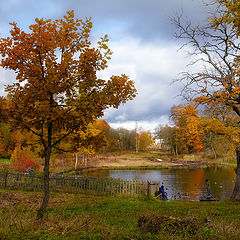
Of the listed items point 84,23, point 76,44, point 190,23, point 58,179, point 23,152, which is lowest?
point 58,179

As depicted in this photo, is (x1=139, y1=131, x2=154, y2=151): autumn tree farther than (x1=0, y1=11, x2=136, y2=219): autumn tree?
Yes

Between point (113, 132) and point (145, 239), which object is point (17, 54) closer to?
point (145, 239)

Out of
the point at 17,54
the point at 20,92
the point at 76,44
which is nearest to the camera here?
the point at 17,54

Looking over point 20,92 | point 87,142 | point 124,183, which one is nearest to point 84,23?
point 20,92

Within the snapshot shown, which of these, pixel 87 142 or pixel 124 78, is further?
pixel 87 142

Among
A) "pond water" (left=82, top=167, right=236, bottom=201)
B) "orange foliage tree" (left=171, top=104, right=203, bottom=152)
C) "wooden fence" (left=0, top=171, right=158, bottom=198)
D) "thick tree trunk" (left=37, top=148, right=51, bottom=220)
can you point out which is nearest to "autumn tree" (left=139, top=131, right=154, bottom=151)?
"pond water" (left=82, top=167, right=236, bottom=201)

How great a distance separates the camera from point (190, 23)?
40.0ft

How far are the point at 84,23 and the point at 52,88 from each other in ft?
8.09

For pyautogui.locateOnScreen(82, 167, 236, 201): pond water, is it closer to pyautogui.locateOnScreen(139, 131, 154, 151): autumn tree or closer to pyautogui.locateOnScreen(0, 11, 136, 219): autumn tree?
pyautogui.locateOnScreen(0, 11, 136, 219): autumn tree

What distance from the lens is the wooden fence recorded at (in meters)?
14.5

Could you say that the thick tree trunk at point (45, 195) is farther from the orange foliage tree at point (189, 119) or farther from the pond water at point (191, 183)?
the pond water at point (191, 183)

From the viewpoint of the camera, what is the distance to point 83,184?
1548cm

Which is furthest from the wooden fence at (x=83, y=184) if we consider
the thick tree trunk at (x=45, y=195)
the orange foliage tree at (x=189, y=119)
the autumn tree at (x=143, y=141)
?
the autumn tree at (x=143, y=141)

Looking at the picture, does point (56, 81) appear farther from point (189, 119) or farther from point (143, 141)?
point (143, 141)
